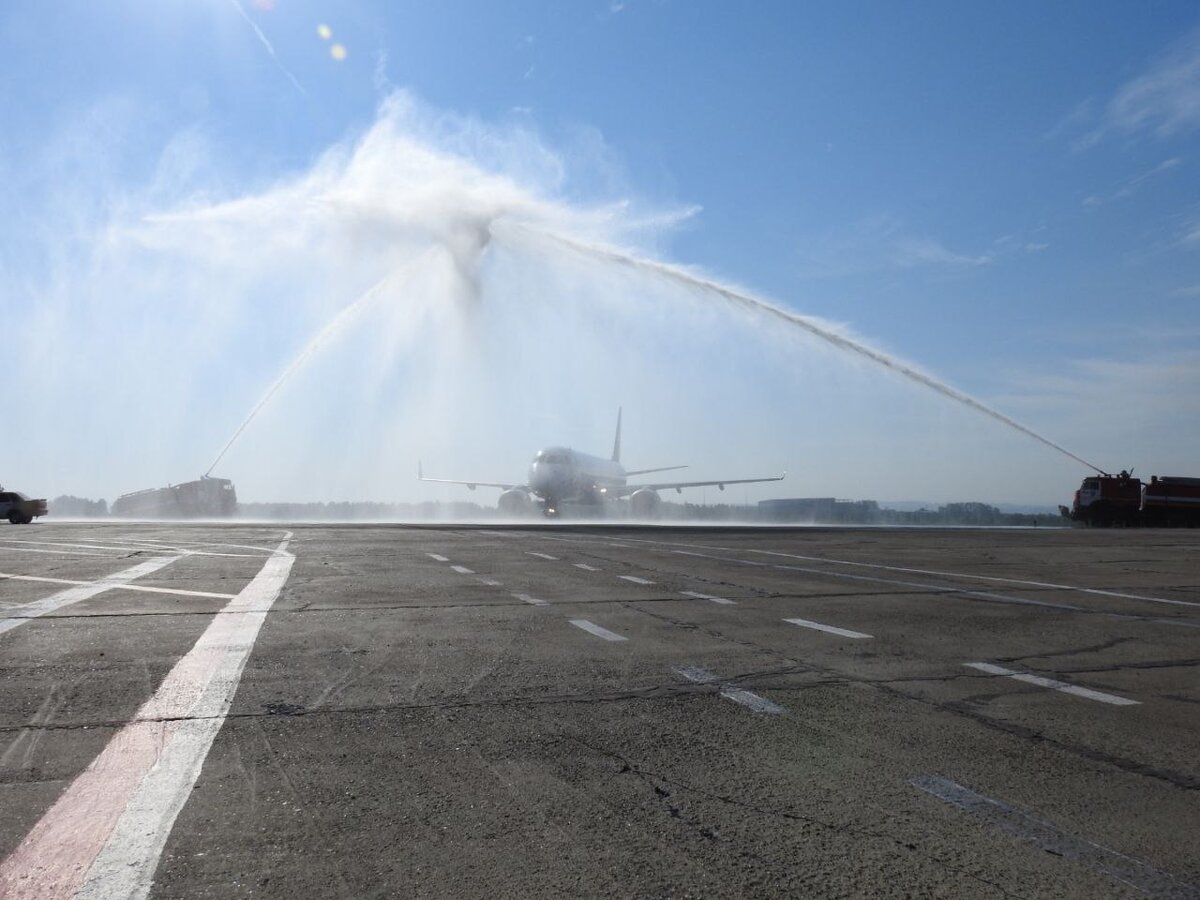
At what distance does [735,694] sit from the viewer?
19.6 ft

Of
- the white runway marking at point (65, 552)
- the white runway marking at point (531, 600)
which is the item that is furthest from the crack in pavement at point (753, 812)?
the white runway marking at point (65, 552)

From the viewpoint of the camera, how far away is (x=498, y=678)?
21.0 feet

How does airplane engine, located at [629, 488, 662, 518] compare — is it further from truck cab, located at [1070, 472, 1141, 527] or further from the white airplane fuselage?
truck cab, located at [1070, 472, 1141, 527]

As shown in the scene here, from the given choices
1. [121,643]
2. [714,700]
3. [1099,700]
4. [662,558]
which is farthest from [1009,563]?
[121,643]

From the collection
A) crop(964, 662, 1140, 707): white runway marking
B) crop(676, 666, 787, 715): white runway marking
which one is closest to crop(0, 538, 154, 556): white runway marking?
crop(676, 666, 787, 715): white runway marking

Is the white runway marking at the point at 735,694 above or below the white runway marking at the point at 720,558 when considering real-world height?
below

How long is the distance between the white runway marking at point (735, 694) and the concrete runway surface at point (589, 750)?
0.07ft

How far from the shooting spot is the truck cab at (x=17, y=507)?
39.8m

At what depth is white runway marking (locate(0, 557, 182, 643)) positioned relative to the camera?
8898 millimetres

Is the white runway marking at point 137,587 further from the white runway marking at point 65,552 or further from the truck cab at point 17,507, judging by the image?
the truck cab at point 17,507

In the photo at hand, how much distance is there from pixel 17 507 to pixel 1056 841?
4499 centimetres

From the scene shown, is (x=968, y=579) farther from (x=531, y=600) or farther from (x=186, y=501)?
(x=186, y=501)

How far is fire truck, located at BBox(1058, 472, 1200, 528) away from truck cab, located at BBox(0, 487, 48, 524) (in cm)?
5719

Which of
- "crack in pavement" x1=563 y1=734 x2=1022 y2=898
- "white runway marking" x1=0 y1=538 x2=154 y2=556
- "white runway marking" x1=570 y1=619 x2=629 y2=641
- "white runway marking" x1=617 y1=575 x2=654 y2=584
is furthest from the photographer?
"white runway marking" x1=0 y1=538 x2=154 y2=556
